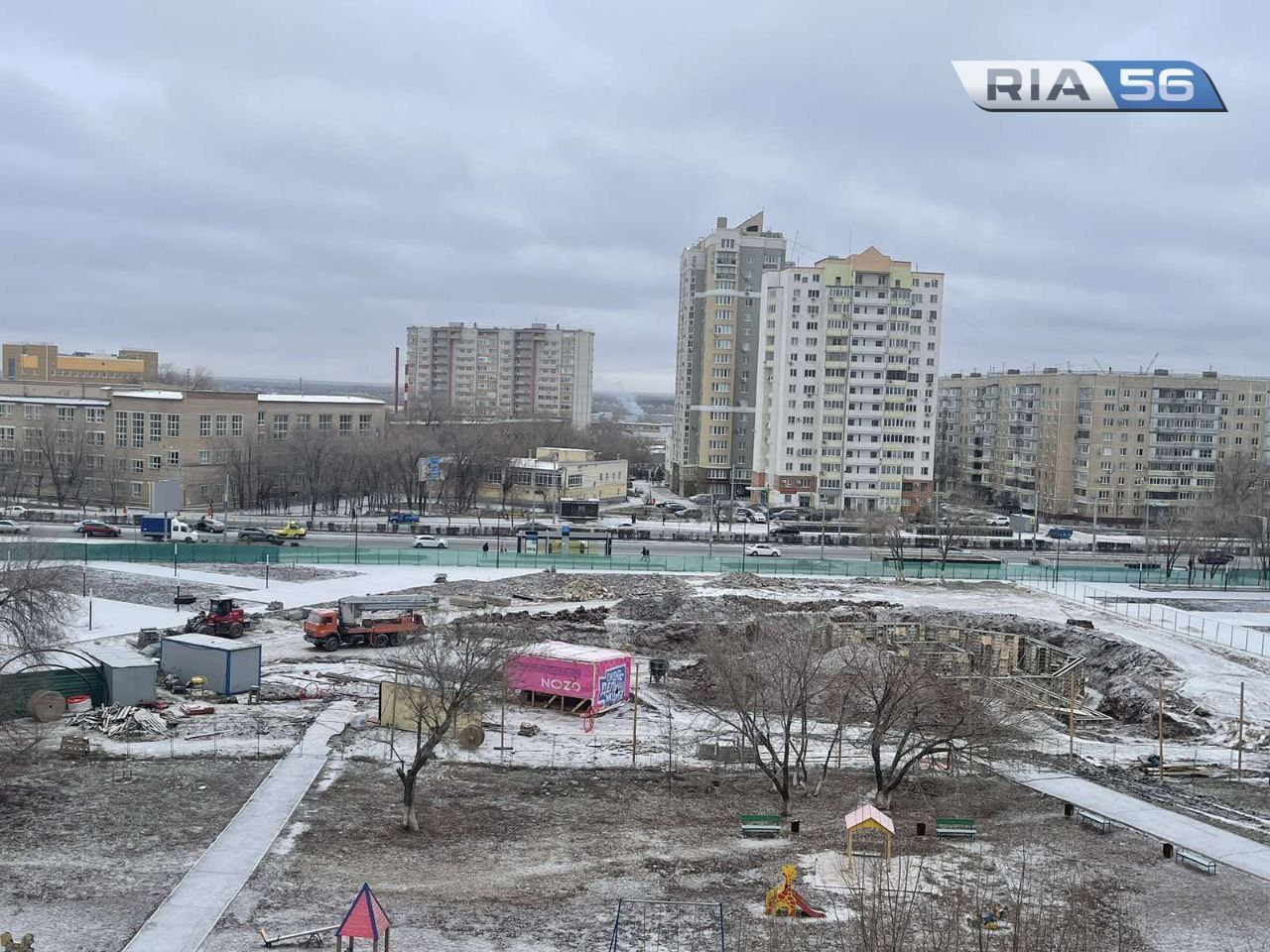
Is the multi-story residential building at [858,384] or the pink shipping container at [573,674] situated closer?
the pink shipping container at [573,674]

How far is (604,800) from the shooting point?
22.0m

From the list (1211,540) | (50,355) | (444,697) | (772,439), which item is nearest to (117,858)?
(444,697)

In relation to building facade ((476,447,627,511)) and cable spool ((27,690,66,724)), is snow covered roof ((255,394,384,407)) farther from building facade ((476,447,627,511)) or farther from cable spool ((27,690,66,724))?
cable spool ((27,690,66,724))

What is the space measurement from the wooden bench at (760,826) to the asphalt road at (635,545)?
133ft

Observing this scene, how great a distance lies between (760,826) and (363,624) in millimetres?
19150

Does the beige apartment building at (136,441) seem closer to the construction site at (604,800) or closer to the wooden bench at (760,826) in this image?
the construction site at (604,800)

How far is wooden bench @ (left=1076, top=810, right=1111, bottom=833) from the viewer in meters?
20.5

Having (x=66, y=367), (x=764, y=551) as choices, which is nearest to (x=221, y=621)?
(x=764, y=551)

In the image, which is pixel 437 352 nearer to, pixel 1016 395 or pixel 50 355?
pixel 50 355

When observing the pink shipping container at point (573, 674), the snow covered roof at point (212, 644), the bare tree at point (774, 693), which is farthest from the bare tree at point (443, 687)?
the snow covered roof at point (212, 644)

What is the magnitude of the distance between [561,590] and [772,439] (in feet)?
149

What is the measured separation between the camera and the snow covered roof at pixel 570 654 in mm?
29156

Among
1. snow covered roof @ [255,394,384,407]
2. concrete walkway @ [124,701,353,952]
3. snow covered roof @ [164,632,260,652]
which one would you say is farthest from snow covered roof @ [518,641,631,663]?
snow covered roof @ [255,394,384,407]

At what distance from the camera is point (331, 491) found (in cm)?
8056
